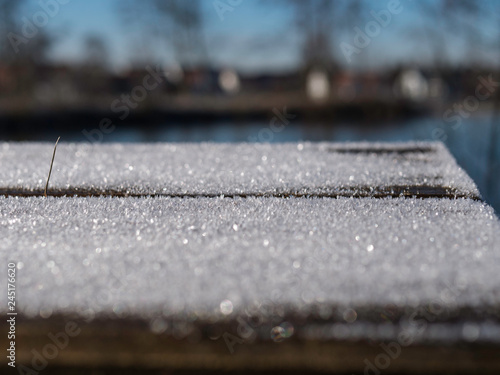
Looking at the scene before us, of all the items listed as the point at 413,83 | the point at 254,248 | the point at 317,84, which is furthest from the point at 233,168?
the point at 413,83

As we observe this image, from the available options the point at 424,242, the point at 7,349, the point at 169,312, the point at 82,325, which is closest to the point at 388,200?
the point at 424,242

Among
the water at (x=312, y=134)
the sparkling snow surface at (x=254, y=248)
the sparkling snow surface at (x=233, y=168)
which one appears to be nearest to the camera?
the sparkling snow surface at (x=254, y=248)

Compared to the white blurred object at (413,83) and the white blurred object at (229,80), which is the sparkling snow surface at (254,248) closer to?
the white blurred object at (413,83)

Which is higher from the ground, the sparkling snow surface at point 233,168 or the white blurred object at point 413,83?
the white blurred object at point 413,83

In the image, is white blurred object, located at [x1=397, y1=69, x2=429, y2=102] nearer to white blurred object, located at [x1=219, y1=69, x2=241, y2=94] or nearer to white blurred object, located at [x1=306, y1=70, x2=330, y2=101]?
white blurred object, located at [x1=219, y1=69, x2=241, y2=94]

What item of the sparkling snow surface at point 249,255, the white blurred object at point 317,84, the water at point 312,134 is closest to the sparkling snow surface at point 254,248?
the sparkling snow surface at point 249,255

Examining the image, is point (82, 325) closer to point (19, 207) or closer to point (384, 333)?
point (384, 333)
